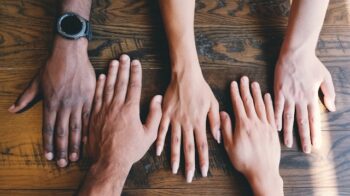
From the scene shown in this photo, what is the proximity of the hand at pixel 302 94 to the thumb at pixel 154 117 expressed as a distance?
34cm

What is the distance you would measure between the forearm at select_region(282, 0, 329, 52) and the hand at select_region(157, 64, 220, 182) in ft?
0.92

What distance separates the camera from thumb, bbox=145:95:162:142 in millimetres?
1021

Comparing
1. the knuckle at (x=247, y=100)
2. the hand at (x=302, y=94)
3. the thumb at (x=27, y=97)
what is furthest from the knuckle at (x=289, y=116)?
the thumb at (x=27, y=97)

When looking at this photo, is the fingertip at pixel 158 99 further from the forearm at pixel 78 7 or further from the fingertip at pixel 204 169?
the forearm at pixel 78 7

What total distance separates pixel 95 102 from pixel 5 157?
0.28 metres

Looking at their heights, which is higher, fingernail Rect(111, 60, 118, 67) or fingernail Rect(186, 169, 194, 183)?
fingernail Rect(111, 60, 118, 67)

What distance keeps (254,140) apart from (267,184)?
121 millimetres

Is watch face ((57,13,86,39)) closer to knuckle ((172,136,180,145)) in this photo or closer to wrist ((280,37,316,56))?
knuckle ((172,136,180,145))

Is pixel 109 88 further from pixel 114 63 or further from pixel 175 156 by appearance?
pixel 175 156

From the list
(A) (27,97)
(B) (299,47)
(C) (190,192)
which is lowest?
(C) (190,192)

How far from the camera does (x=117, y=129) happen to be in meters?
1.01

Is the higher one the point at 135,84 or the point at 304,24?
the point at 304,24

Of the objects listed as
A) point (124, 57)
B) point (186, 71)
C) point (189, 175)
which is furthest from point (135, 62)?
point (189, 175)

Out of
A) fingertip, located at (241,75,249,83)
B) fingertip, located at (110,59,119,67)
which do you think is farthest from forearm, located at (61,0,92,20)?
fingertip, located at (241,75,249,83)
